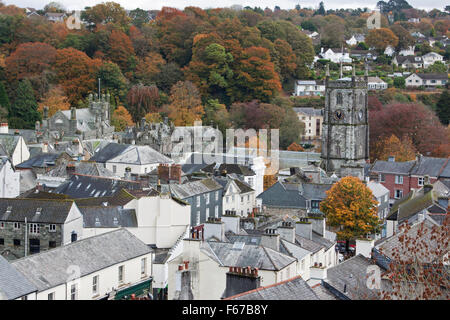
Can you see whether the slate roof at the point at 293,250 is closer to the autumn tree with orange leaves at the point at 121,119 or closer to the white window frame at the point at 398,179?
the white window frame at the point at 398,179

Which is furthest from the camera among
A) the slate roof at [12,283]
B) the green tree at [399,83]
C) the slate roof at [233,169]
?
the green tree at [399,83]

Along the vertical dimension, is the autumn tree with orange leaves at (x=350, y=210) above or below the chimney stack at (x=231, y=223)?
below

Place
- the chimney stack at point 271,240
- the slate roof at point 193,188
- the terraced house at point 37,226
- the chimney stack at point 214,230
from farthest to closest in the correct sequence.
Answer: the slate roof at point 193,188 < the terraced house at point 37,226 < the chimney stack at point 214,230 < the chimney stack at point 271,240

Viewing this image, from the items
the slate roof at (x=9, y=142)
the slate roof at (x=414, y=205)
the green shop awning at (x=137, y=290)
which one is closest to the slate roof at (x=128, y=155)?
the slate roof at (x=9, y=142)

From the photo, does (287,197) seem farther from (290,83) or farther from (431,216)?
(290,83)

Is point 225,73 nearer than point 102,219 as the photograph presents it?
No
